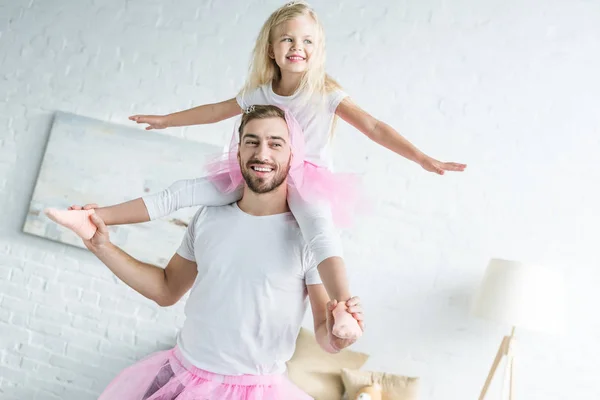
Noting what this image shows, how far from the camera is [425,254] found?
3.45 m

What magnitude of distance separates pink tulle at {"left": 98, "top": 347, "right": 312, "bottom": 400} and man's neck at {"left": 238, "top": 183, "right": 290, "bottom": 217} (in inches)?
15.5

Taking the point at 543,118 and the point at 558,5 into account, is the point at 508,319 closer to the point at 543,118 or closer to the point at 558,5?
the point at 543,118

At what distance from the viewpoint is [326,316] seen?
1.43 metres

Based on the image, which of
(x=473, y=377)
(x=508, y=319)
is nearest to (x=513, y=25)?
(x=508, y=319)

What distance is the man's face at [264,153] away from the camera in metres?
1.52

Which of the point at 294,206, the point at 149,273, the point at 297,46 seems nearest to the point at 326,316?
the point at 294,206

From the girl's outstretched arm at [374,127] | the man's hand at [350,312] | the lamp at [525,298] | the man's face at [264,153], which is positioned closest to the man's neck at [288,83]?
the girl's outstretched arm at [374,127]

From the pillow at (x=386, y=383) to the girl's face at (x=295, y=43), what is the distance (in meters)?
1.88

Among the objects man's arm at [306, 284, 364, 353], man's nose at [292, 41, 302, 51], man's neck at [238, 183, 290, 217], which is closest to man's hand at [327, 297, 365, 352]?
man's arm at [306, 284, 364, 353]

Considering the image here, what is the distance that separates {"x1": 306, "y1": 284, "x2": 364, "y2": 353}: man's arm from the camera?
130 cm

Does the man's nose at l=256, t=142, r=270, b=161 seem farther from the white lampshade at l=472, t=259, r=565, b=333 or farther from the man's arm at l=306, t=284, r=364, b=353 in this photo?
the white lampshade at l=472, t=259, r=565, b=333

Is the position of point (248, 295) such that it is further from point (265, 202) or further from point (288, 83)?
point (288, 83)

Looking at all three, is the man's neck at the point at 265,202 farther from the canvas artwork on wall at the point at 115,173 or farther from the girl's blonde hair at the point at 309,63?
the canvas artwork on wall at the point at 115,173

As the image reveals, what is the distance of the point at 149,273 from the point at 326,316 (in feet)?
1.94
